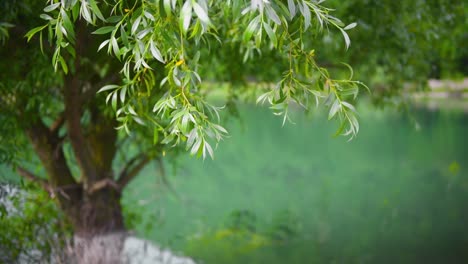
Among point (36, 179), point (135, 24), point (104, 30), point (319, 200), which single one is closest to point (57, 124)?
point (36, 179)

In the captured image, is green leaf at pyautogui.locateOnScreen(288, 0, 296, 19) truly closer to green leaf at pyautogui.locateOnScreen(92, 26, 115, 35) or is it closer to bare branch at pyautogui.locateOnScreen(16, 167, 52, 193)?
green leaf at pyautogui.locateOnScreen(92, 26, 115, 35)

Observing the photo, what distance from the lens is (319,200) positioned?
28.7ft

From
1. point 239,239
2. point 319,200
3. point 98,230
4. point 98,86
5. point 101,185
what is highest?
point 98,86

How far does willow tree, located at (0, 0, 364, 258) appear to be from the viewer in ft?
4.96

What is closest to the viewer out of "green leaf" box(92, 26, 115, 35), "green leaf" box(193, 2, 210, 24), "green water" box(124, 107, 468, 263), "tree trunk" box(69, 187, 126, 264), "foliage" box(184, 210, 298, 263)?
"green leaf" box(193, 2, 210, 24)

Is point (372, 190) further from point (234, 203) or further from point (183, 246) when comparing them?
point (183, 246)

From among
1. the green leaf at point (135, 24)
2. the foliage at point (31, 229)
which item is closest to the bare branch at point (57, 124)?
the foliage at point (31, 229)

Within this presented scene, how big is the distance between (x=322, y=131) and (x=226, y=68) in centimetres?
1267

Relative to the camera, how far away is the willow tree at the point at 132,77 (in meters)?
1.51

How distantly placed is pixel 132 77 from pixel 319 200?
6.68 m

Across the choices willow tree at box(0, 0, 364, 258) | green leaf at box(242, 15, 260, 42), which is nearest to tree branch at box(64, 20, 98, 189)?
willow tree at box(0, 0, 364, 258)

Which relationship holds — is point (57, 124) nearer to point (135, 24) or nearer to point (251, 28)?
point (135, 24)

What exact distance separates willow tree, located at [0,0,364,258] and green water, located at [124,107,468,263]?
0.74 m

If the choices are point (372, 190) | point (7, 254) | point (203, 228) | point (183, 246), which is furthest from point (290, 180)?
point (7, 254)
